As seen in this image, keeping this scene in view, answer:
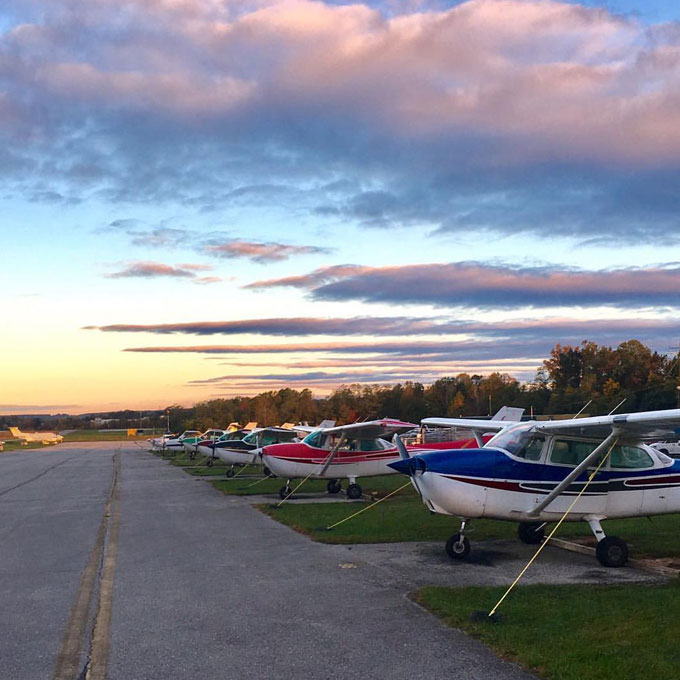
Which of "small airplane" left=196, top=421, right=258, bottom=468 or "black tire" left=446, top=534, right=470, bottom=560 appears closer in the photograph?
"black tire" left=446, top=534, right=470, bottom=560

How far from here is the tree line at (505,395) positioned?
86.8m

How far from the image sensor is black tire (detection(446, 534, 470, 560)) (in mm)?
11859

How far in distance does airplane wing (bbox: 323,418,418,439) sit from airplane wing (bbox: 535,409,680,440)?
8949 millimetres

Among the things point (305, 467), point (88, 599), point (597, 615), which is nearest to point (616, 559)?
point (597, 615)

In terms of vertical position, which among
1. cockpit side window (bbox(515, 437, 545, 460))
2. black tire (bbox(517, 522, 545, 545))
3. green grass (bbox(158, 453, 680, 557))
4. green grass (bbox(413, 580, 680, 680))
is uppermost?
cockpit side window (bbox(515, 437, 545, 460))

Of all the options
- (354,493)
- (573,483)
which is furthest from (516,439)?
(354,493)

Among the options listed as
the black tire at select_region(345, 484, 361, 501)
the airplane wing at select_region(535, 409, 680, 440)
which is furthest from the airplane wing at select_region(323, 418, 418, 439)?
the airplane wing at select_region(535, 409, 680, 440)

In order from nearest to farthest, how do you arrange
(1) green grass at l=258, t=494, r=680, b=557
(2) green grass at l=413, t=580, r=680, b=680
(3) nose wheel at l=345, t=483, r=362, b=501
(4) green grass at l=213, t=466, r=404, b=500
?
(2) green grass at l=413, t=580, r=680, b=680, (1) green grass at l=258, t=494, r=680, b=557, (3) nose wheel at l=345, t=483, r=362, b=501, (4) green grass at l=213, t=466, r=404, b=500

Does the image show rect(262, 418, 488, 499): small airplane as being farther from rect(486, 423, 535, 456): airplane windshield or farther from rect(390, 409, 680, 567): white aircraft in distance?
rect(390, 409, 680, 567): white aircraft in distance

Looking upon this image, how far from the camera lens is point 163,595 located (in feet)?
30.9

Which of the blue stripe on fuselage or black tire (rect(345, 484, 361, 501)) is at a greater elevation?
the blue stripe on fuselage

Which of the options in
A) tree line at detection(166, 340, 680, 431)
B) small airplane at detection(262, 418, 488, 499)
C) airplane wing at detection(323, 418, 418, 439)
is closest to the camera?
airplane wing at detection(323, 418, 418, 439)

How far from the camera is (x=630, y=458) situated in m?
12.6

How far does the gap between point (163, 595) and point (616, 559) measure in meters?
6.49
